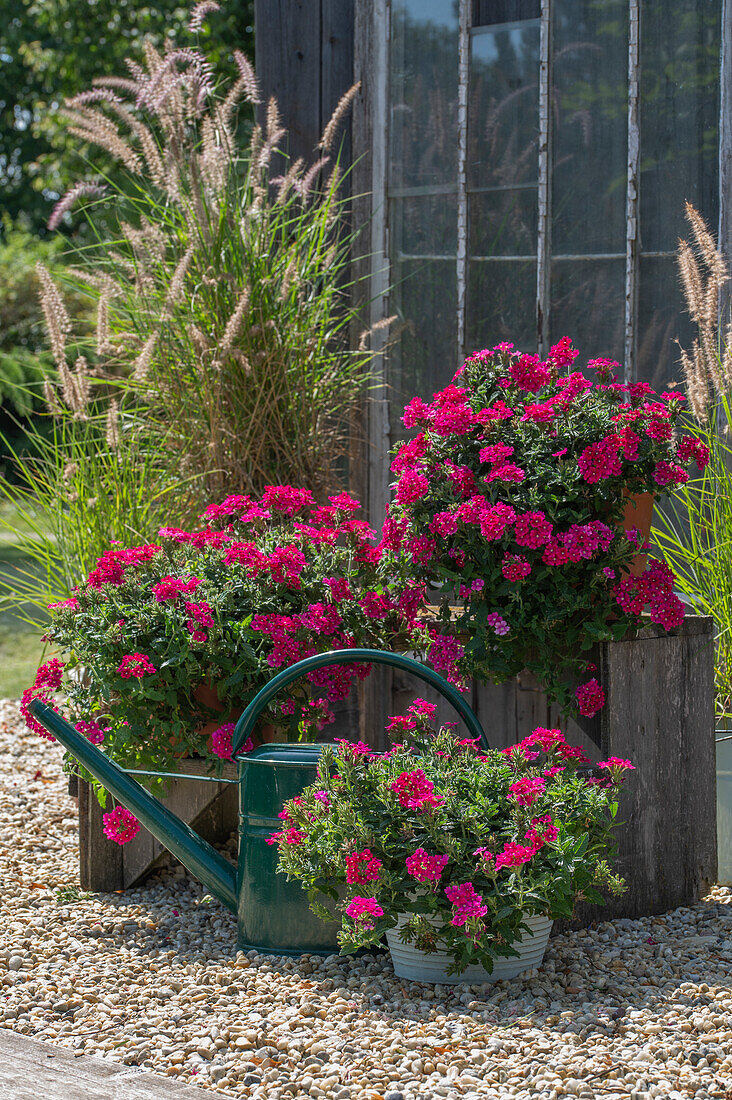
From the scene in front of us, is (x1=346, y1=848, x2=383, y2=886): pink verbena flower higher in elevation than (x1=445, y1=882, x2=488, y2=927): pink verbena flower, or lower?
higher

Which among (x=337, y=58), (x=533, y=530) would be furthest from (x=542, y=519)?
(x=337, y=58)

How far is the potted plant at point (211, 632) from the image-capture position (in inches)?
102

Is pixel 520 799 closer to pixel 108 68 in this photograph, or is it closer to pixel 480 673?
pixel 480 673

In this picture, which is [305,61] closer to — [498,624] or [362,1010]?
[498,624]

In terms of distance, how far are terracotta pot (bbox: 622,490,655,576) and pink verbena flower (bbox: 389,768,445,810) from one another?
30.3 inches

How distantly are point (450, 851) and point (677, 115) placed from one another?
2.53 m

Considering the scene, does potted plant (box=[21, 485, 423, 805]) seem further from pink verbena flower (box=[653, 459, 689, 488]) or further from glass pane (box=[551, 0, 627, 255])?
glass pane (box=[551, 0, 627, 255])

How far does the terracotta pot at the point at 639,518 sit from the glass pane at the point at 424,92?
1806mm

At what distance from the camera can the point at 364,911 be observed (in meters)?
2.02

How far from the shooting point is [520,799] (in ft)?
6.77

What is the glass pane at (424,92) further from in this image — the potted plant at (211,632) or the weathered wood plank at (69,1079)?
the weathered wood plank at (69,1079)

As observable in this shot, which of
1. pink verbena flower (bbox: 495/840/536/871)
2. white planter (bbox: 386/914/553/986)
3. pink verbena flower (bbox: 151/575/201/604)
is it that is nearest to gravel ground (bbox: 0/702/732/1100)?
white planter (bbox: 386/914/553/986)

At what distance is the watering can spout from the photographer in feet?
7.79

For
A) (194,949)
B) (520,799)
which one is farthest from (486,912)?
(194,949)
